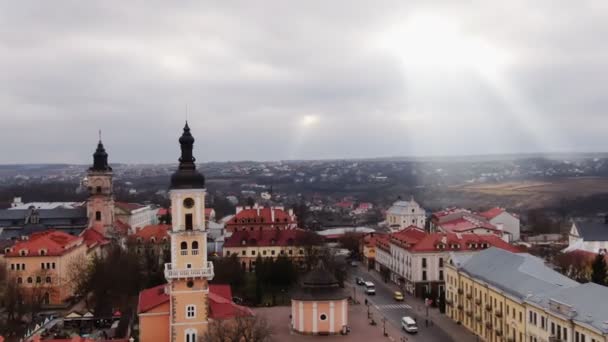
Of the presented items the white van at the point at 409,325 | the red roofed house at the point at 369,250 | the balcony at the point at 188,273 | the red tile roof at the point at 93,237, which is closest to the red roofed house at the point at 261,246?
the red roofed house at the point at 369,250

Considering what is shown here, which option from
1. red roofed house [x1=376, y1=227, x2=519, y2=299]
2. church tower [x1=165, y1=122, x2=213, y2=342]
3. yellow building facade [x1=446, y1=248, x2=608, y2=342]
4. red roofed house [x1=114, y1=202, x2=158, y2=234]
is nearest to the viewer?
yellow building facade [x1=446, y1=248, x2=608, y2=342]

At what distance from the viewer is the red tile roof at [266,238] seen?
260 ft

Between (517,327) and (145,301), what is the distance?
2329 cm

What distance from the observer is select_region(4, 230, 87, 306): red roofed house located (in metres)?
63.3

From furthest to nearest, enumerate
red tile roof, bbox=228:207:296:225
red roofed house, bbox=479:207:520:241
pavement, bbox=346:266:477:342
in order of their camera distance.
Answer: red roofed house, bbox=479:207:520:241, red tile roof, bbox=228:207:296:225, pavement, bbox=346:266:477:342

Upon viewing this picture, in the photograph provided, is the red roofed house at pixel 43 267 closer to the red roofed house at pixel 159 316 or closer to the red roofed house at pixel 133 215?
the red roofed house at pixel 159 316

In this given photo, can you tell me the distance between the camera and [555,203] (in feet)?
565

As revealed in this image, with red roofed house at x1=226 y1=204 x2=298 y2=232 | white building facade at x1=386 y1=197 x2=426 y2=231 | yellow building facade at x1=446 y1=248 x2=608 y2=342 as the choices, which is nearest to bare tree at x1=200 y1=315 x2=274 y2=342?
yellow building facade at x1=446 y1=248 x2=608 y2=342

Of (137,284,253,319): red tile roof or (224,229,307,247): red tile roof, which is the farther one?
(224,229,307,247): red tile roof

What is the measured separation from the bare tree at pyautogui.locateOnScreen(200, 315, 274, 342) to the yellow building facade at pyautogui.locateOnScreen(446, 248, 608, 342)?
49.9ft

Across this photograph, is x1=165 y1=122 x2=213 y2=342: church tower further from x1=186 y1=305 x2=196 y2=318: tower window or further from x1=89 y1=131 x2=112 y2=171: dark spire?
x1=89 y1=131 x2=112 y2=171: dark spire

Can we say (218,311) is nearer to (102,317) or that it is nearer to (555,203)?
(102,317)

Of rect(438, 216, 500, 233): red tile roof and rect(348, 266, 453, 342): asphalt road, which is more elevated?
rect(438, 216, 500, 233): red tile roof

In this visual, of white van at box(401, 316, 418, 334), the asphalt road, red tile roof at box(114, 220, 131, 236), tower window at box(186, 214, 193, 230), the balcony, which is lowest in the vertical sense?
the asphalt road
